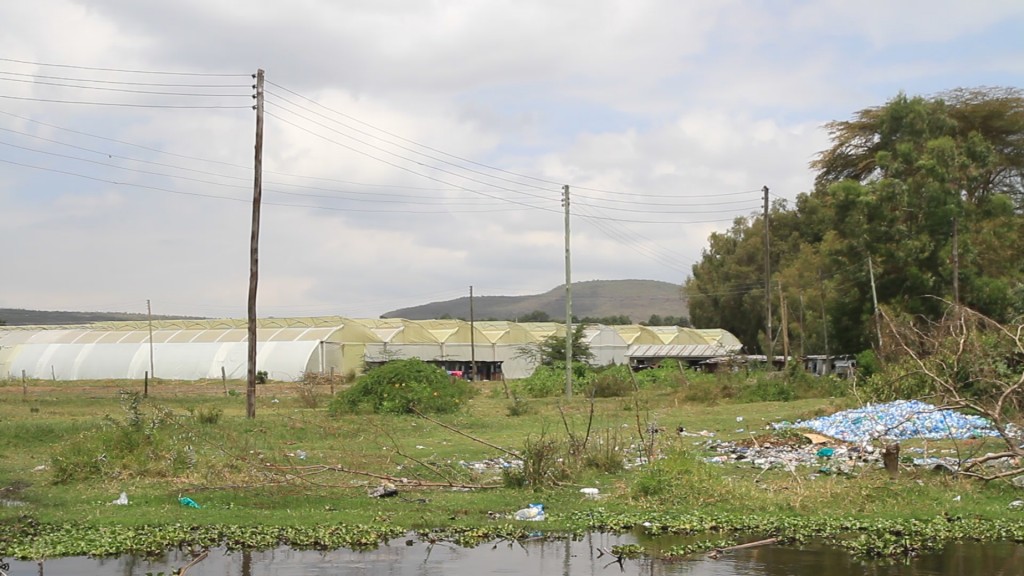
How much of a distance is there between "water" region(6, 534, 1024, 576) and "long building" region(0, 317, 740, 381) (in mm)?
39596

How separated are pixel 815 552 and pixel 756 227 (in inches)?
2812

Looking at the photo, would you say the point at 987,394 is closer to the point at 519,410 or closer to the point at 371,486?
the point at 371,486

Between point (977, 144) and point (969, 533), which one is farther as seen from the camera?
point (977, 144)

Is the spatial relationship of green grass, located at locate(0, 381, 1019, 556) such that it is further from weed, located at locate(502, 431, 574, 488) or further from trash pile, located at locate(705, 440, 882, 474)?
trash pile, located at locate(705, 440, 882, 474)

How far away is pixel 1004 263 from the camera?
44.8m

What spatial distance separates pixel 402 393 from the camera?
2975 centimetres

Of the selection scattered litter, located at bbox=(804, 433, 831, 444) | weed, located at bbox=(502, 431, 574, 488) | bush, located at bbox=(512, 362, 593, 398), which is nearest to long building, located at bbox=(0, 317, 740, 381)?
bush, located at bbox=(512, 362, 593, 398)

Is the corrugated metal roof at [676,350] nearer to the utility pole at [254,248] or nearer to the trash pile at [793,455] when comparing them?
the utility pole at [254,248]

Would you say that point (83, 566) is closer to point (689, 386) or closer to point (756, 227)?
point (689, 386)

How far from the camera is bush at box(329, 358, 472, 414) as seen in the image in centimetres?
2945

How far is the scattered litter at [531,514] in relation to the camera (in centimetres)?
1264

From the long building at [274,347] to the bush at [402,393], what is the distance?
19.6 metres

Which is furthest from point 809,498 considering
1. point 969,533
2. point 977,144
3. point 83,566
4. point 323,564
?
point 977,144

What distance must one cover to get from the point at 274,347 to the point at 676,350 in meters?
30.5
